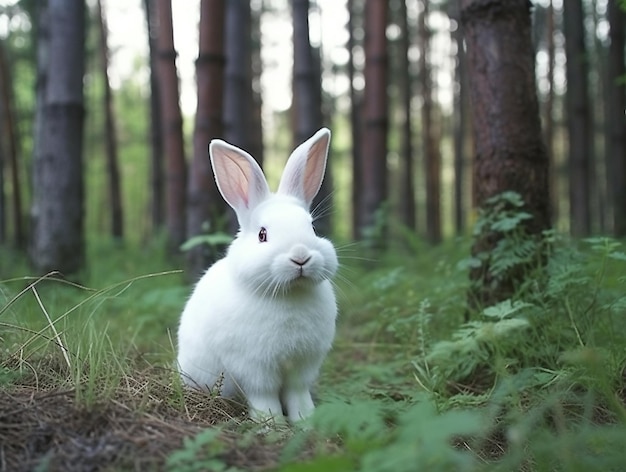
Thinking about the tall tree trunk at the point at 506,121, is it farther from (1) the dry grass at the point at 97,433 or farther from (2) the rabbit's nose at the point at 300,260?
(1) the dry grass at the point at 97,433

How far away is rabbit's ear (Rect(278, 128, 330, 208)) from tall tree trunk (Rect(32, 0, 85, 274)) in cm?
378

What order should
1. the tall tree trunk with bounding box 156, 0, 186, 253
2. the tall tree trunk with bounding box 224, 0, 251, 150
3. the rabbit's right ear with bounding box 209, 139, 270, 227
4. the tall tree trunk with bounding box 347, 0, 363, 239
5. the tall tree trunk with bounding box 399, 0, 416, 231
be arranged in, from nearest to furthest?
the rabbit's right ear with bounding box 209, 139, 270, 227
the tall tree trunk with bounding box 156, 0, 186, 253
the tall tree trunk with bounding box 224, 0, 251, 150
the tall tree trunk with bounding box 399, 0, 416, 231
the tall tree trunk with bounding box 347, 0, 363, 239

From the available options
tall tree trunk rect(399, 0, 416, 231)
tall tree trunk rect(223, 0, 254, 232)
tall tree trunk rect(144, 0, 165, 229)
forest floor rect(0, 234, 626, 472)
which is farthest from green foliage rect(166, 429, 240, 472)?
tall tree trunk rect(144, 0, 165, 229)

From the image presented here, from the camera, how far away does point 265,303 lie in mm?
2912

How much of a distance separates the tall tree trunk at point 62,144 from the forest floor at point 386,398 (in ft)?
6.88

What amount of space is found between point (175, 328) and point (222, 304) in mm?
2161

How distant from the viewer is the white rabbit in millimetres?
2854

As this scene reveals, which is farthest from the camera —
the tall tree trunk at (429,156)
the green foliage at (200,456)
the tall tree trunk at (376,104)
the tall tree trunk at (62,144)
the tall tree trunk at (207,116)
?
the tall tree trunk at (429,156)

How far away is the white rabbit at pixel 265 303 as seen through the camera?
285 centimetres

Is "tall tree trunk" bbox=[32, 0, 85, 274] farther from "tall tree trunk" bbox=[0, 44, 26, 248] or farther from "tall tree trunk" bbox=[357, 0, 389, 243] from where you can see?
"tall tree trunk" bbox=[0, 44, 26, 248]

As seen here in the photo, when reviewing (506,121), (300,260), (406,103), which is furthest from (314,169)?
(406,103)

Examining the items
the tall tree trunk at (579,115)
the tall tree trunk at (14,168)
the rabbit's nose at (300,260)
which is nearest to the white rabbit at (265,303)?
the rabbit's nose at (300,260)

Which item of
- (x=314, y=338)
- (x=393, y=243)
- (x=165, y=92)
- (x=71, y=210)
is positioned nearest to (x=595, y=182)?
(x=393, y=243)

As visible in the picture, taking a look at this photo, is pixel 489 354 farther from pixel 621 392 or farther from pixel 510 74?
pixel 510 74
